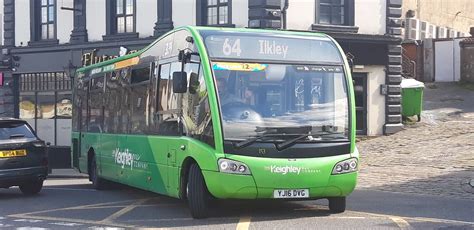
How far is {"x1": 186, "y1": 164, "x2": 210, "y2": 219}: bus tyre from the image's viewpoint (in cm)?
927

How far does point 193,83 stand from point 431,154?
33.8ft

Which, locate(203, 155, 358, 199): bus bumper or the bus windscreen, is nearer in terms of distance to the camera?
locate(203, 155, 358, 199): bus bumper

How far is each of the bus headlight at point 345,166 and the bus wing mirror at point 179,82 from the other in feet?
7.98

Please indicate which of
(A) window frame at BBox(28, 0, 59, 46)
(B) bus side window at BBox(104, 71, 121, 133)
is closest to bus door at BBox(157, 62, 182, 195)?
(B) bus side window at BBox(104, 71, 121, 133)

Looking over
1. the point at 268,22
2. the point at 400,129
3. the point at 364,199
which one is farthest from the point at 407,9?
the point at 364,199

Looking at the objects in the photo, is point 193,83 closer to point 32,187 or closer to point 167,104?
point 167,104

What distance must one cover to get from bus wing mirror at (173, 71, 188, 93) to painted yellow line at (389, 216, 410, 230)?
3.50m

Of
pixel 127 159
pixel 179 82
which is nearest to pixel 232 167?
pixel 179 82

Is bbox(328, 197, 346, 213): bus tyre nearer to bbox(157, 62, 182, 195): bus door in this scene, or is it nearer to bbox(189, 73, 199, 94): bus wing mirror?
bbox(157, 62, 182, 195): bus door

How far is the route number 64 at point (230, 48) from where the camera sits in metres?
9.46

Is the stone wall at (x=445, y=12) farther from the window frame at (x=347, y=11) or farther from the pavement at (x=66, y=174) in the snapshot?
the pavement at (x=66, y=174)

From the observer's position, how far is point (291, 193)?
9.12 m

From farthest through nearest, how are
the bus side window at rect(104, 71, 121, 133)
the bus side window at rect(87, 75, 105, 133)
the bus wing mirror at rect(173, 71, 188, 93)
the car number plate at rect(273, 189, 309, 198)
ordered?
the bus side window at rect(87, 75, 105, 133) → the bus side window at rect(104, 71, 121, 133) → the bus wing mirror at rect(173, 71, 188, 93) → the car number plate at rect(273, 189, 309, 198)

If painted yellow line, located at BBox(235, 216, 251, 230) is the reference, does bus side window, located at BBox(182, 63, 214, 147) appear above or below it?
above
